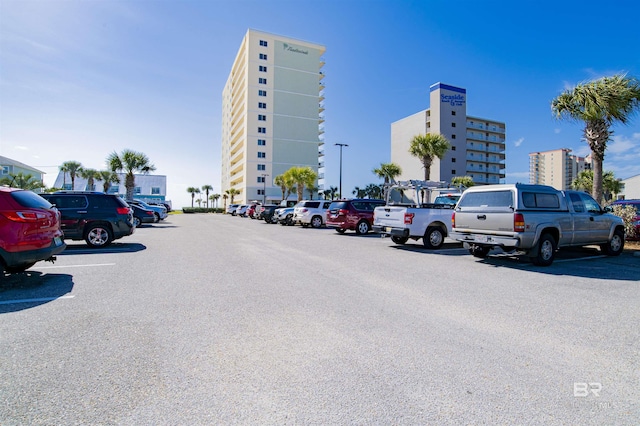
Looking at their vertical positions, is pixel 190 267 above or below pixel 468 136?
below

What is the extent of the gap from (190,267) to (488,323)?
21.1ft

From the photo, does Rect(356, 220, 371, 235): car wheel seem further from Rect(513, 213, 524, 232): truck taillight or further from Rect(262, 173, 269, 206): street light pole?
Rect(262, 173, 269, 206): street light pole

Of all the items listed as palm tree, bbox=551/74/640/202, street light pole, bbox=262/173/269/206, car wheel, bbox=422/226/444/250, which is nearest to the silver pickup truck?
car wheel, bbox=422/226/444/250

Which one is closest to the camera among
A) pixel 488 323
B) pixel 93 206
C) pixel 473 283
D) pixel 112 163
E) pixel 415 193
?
pixel 488 323

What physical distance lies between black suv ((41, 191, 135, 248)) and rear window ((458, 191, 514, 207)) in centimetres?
1085

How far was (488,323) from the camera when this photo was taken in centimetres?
452

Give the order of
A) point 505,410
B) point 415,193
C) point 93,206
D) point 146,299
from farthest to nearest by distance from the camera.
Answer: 1. point 415,193
2. point 93,206
3. point 146,299
4. point 505,410

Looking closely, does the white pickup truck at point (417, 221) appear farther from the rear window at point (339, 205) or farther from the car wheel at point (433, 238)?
the rear window at point (339, 205)

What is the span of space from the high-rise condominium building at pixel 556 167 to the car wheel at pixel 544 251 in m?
138

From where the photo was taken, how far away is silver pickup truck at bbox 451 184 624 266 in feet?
27.9

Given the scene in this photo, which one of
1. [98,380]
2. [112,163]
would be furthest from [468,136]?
[98,380]

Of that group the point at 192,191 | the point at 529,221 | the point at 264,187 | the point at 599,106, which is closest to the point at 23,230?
the point at 529,221

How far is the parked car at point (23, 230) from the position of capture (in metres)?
5.84

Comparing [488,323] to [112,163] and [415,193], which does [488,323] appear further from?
[112,163]
